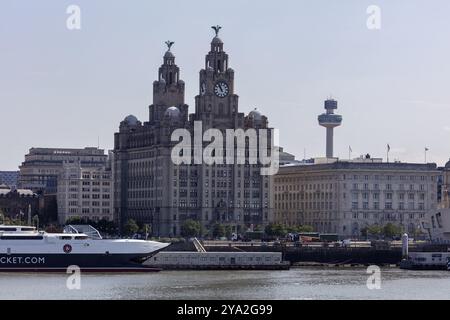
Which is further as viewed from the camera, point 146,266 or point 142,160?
point 142,160

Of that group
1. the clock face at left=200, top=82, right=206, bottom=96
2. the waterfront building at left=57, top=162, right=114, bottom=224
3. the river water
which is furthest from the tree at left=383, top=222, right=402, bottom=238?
the river water

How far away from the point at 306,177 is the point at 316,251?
200 ft

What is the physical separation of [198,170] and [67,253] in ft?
247

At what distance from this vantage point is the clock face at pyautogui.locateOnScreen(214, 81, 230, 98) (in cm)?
17875

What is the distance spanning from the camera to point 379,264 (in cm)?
12312

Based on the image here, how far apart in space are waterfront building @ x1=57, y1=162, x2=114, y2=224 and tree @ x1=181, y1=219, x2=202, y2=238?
31.0 meters

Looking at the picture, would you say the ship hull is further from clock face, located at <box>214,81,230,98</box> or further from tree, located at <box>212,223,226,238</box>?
clock face, located at <box>214,81,230,98</box>

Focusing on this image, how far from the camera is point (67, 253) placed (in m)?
102

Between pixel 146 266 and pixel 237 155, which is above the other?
pixel 237 155

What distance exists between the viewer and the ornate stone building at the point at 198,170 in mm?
176000

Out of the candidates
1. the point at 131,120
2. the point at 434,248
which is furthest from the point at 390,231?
the point at 131,120
